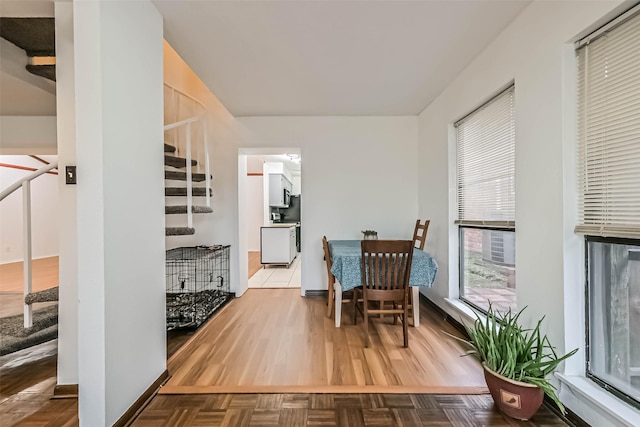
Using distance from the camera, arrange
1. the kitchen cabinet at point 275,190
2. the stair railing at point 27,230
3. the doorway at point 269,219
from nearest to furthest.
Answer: the stair railing at point 27,230 < the doorway at point 269,219 < the kitchen cabinet at point 275,190

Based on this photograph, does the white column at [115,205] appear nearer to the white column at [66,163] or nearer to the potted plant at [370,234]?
the white column at [66,163]

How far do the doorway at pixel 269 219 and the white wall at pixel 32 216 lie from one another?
450 cm

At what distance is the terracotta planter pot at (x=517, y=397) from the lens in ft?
4.86

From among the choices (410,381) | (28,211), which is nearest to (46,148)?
(28,211)

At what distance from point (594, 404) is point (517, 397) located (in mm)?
329

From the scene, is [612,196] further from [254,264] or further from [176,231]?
[254,264]

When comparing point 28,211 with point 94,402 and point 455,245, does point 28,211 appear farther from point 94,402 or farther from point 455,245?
point 455,245

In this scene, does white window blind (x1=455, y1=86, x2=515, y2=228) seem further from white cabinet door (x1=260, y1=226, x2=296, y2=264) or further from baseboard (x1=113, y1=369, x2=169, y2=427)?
white cabinet door (x1=260, y1=226, x2=296, y2=264)

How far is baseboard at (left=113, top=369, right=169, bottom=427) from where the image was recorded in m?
1.47

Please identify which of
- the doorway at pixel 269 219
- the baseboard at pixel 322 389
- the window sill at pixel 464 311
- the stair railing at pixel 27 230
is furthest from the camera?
the doorway at pixel 269 219

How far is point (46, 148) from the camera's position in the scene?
3.51 m

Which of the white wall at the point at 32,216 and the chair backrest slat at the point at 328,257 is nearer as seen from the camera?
the chair backrest slat at the point at 328,257

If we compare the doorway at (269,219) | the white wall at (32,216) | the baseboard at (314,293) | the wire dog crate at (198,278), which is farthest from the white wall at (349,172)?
the white wall at (32,216)

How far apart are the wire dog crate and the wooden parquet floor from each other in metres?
1.66
